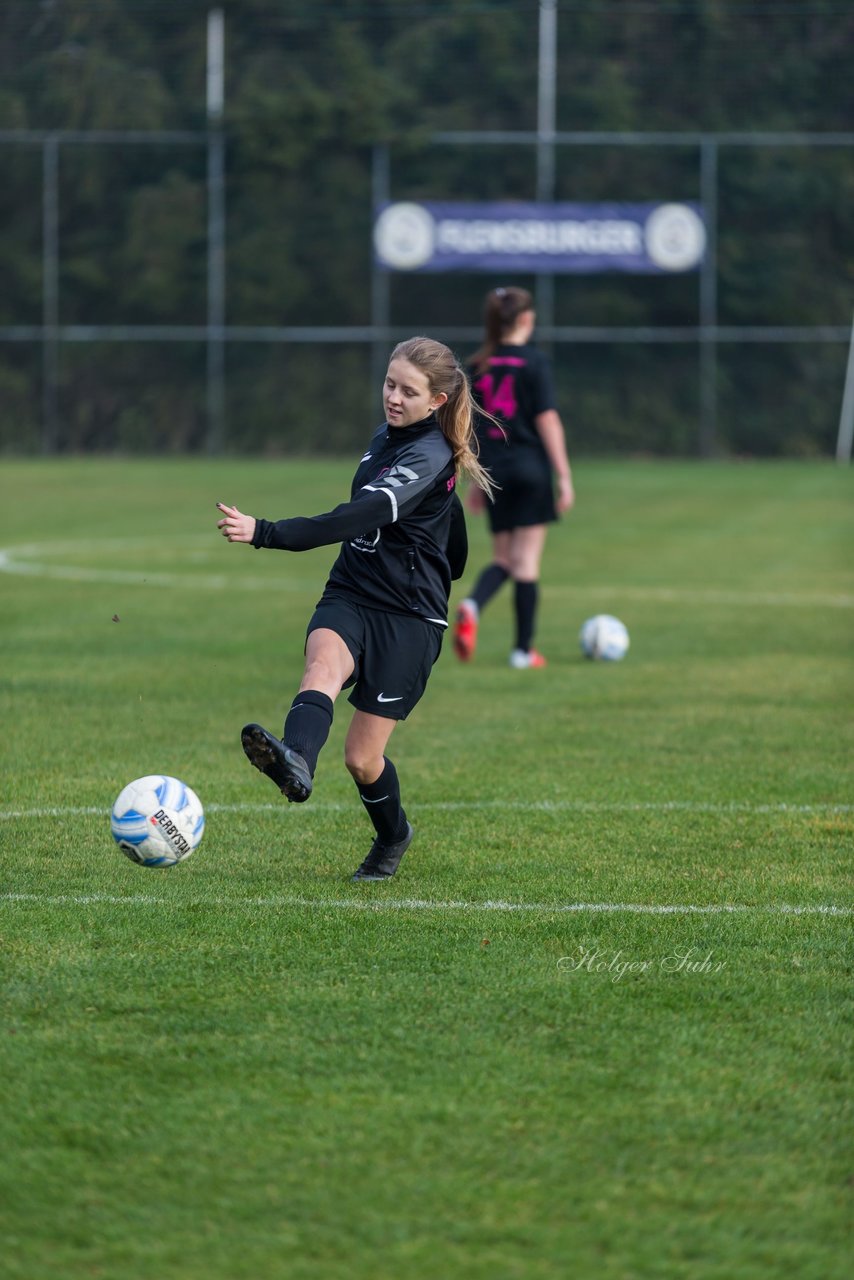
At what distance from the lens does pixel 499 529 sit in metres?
9.91

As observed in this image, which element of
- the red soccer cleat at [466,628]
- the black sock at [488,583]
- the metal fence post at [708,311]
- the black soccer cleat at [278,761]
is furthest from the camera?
the metal fence post at [708,311]

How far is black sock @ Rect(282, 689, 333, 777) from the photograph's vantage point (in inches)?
192

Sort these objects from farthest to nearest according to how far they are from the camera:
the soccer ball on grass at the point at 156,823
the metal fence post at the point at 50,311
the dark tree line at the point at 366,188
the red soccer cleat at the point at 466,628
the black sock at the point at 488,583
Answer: the dark tree line at the point at 366,188 < the metal fence post at the point at 50,311 < the black sock at the point at 488,583 < the red soccer cleat at the point at 466,628 < the soccer ball on grass at the point at 156,823

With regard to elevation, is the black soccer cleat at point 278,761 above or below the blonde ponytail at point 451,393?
below

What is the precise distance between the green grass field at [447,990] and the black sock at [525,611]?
39cm

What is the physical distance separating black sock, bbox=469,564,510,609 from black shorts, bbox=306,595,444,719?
462 centimetres

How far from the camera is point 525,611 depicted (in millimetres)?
9727

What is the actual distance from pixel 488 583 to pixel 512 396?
103 cm

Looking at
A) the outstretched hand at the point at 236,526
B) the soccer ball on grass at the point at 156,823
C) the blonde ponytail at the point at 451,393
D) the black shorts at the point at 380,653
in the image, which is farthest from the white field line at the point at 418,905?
the blonde ponytail at the point at 451,393

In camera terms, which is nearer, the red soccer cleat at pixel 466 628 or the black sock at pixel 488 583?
the red soccer cleat at pixel 466 628

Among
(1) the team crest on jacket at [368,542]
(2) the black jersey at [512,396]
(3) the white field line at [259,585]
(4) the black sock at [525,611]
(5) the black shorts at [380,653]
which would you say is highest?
(2) the black jersey at [512,396]

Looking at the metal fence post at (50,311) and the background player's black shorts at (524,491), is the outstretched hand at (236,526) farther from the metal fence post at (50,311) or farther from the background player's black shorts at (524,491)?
the metal fence post at (50,311)

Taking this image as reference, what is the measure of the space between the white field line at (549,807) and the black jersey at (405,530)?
1.08m

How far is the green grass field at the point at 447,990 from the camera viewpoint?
3014mm
